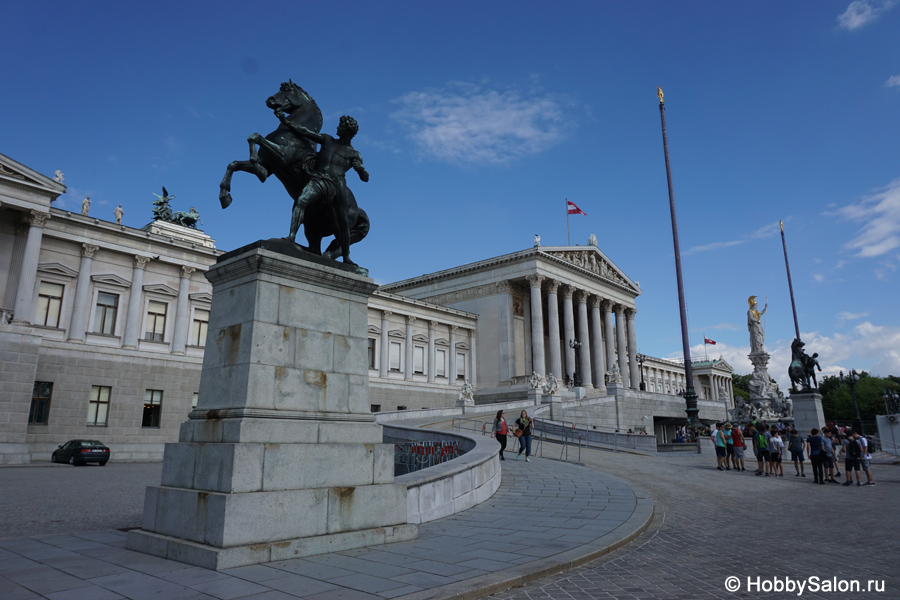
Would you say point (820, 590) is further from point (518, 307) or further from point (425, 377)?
point (518, 307)

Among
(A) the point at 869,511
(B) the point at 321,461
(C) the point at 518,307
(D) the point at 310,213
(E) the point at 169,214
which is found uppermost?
(E) the point at 169,214

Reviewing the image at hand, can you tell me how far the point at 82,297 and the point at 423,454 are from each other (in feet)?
81.4

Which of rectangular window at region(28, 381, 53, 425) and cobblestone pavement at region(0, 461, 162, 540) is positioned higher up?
rectangular window at region(28, 381, 53, 425)

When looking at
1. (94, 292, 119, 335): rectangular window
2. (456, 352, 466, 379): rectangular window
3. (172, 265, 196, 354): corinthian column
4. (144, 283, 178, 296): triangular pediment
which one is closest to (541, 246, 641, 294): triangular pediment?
(456, 352, 466, 379): rectangular window

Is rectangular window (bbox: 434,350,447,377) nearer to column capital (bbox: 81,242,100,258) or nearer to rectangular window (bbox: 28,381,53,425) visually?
column capital (bbox: 81,242,100,258)

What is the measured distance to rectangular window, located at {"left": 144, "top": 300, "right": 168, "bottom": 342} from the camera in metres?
34.3

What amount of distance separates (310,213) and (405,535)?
4572mm

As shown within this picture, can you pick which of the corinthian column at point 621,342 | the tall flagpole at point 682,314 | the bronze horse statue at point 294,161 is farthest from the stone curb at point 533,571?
the corinthian column at point 621,342

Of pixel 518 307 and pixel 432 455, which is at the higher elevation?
pixel 518 307

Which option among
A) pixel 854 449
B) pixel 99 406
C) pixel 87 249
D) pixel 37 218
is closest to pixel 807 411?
pixel 854 449

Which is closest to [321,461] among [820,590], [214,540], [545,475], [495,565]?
[214,540]

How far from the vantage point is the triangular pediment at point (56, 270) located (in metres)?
30.3

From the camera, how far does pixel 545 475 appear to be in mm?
15484

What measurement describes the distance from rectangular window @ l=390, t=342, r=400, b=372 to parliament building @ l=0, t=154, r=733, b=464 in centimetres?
12
